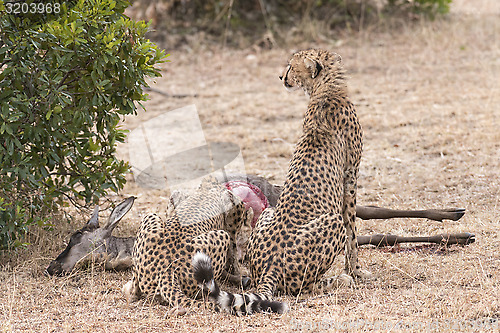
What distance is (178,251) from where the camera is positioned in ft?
13.9

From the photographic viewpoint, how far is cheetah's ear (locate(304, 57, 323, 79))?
4.99m

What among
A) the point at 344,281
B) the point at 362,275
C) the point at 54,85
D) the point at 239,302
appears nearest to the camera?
the point at 239,302

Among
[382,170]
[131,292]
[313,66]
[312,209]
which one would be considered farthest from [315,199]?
[382,170]

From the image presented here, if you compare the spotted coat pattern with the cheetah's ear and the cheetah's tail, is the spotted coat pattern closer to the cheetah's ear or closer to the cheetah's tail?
the cheetah's ear

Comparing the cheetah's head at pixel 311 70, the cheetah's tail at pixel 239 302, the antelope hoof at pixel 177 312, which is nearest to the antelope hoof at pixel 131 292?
the antelope hoof at pixel 177 312

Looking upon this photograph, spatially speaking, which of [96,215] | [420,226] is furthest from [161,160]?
[420,226]

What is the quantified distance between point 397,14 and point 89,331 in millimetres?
10774

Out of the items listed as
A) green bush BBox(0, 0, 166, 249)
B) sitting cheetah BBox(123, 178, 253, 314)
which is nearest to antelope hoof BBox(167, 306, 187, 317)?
sitting cheetah BBox(123, 178, 253, 314)

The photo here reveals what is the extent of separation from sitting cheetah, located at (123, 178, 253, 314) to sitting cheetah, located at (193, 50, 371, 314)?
284 millimetres

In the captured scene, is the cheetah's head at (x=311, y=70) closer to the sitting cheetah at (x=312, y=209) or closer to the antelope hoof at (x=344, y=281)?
the sitting cheetah at (x=312, y=209)

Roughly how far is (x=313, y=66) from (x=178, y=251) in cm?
181

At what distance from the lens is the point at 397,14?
42.9ft

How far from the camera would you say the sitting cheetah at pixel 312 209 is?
418 cm

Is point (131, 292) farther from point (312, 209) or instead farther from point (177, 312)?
point (312, 209)
